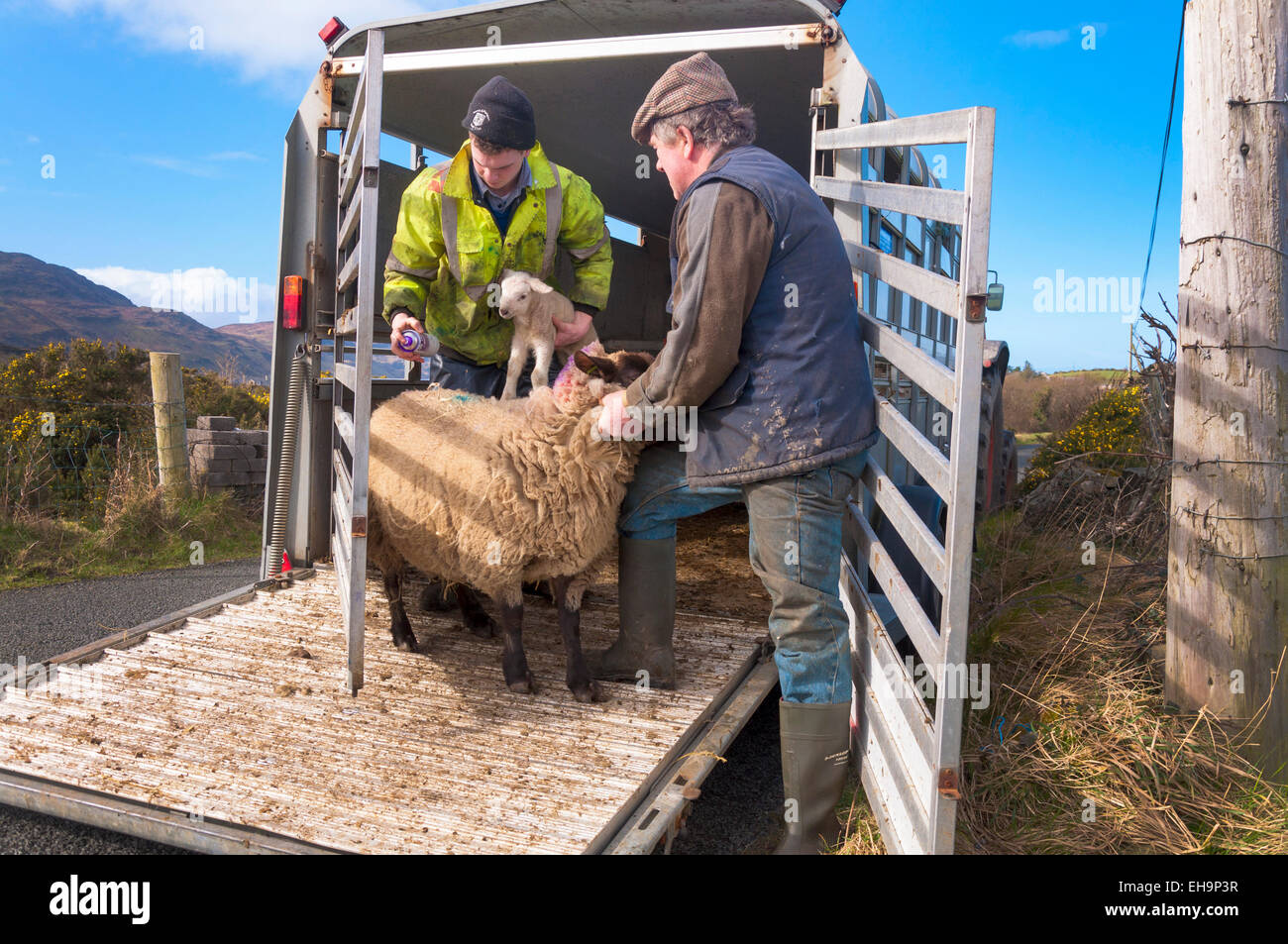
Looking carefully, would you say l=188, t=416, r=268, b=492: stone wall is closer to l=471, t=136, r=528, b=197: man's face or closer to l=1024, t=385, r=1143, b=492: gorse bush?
l=471, t=136, r=528, b=197: man's face

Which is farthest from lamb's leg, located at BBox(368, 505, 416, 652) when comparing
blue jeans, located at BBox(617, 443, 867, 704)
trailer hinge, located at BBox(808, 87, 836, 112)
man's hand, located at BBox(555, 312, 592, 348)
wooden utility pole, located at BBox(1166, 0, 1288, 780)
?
wooden utility pole, located at BBox(1166, 0, 1288, 780)

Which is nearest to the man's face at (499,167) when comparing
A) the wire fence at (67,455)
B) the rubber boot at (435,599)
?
the rubber boot at (435,599)

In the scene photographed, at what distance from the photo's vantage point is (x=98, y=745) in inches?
118

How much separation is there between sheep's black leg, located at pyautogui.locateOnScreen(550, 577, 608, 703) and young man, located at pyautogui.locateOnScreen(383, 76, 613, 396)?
1259 millimetres

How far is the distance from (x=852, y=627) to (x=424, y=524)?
5.94 feet

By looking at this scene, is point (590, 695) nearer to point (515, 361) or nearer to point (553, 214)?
point (515, 361)

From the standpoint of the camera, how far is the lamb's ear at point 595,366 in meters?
3.63

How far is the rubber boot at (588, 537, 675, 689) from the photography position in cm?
359

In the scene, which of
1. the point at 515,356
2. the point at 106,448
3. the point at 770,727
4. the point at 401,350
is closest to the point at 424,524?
the point at 401,350

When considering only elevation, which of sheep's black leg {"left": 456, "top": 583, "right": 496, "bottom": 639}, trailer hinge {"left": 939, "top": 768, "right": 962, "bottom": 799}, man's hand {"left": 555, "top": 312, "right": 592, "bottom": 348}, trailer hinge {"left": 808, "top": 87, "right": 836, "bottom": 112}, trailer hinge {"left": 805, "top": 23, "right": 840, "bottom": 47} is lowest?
sheep's black leg {"left": 456, "top": 583, "right": 496, "bottom": 639}

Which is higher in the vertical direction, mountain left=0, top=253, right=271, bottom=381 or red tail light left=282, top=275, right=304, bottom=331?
mountain left=0, top=253, right=271, bottom=381

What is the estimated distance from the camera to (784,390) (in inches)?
106

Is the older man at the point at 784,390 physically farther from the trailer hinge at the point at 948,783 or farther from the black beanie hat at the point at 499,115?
the black beanie hat at the point at 499,115

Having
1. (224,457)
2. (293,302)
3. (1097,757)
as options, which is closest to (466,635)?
(293,302)
